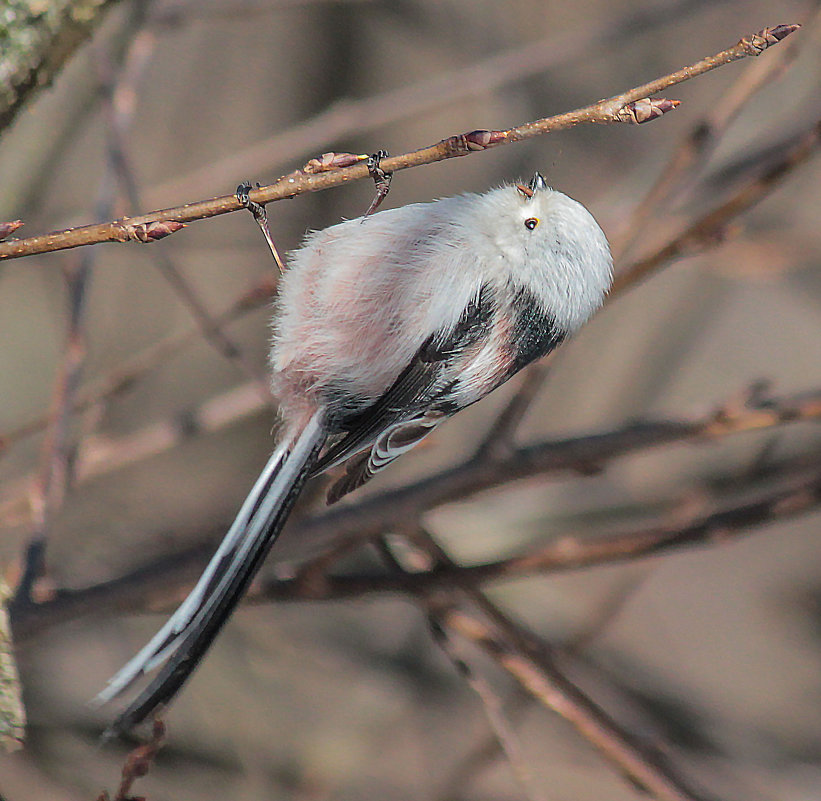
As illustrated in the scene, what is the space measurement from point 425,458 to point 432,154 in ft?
6.50

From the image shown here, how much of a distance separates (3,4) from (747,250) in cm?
140

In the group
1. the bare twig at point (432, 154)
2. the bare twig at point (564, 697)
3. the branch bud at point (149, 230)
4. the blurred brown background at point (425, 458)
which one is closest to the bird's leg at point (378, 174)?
the bare twig at point (432, 154)

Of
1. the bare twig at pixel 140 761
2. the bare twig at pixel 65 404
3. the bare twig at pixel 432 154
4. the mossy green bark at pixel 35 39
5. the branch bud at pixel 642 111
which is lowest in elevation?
the bare twig at pixel 140 761

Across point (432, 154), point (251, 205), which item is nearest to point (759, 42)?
point (432, 154)

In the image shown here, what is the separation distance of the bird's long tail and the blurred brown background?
43.3 inches

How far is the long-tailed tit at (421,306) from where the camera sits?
39.8 inches

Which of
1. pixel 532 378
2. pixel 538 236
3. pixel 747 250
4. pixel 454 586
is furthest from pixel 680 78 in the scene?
pixel 747 250

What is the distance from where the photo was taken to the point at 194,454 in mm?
2416

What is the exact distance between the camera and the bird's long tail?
2.82 ft

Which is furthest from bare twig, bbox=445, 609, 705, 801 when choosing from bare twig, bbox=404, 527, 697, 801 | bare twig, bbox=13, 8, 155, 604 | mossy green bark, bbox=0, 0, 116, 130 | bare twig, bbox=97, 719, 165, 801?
mossy green bark, bbox=0, 0, 116, 130

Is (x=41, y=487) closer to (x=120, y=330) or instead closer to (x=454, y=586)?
(x=454, y=586)

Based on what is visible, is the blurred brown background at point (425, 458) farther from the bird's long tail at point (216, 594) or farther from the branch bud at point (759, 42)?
the branch bud at point (759, 42)

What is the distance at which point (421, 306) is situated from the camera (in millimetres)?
1013

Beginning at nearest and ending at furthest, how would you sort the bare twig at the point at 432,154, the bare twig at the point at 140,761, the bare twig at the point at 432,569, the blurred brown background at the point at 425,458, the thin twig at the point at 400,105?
the bare twig at the point at 432,154 → the bare twig at the point at 140,761 → the bare twig at the point at 432,569 → the thin twig at the point at 400,105 → the blurred brown background at the point at 425,458
